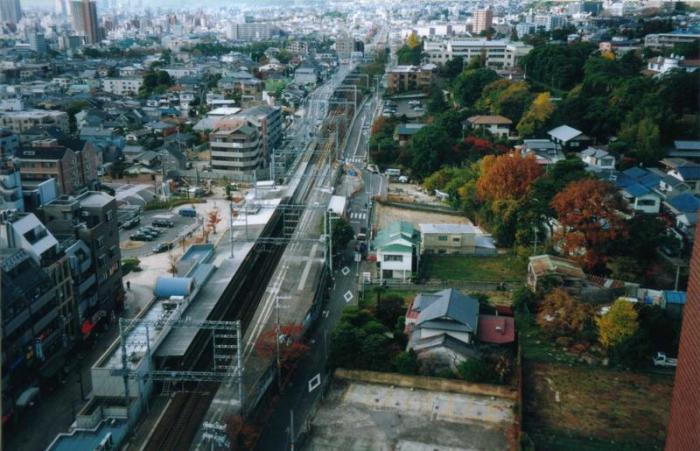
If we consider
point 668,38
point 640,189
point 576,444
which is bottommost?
point 576,444

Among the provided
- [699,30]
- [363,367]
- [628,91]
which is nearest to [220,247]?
[363,367]

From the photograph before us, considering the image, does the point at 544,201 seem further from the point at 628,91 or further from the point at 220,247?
the point at 628,91

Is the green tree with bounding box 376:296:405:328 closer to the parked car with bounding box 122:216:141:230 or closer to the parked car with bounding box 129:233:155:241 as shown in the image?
the parked car with bounding box 129:233:155:241

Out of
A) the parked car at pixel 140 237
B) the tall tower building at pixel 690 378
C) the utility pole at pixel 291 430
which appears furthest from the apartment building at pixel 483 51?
the tall tower building at pixel 690 378

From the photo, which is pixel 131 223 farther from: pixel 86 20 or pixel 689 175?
pixel 86 20

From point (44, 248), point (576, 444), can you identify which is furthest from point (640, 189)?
point (44, 248)

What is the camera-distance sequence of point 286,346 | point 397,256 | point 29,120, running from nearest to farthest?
point 286,346, point 397,256, point 29,120
